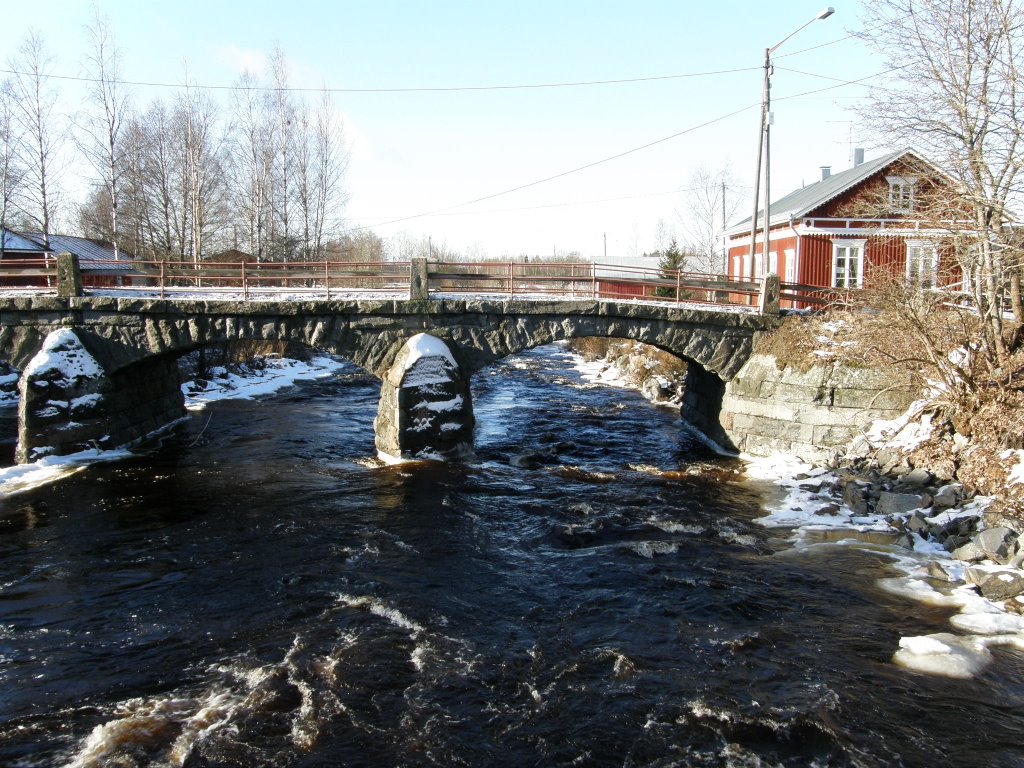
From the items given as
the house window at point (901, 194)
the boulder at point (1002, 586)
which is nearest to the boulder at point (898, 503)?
the boulder at point (1002, 586)

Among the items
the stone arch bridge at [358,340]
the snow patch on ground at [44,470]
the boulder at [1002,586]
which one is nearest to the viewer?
the boulder at [1002,586]

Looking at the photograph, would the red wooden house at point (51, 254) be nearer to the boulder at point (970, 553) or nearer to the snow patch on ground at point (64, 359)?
the snow patch on ground at point (64, 359)

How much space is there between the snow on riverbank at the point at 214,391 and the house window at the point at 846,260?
23.4 m

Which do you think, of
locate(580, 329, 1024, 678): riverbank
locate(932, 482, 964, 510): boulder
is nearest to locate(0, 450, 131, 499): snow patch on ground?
locate(580, 329, 1024, 678): riverbank

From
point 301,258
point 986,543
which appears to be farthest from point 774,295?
point 301,258

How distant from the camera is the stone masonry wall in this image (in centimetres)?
1695

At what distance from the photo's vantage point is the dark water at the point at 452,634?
719cm

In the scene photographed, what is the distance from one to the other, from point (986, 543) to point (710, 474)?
6492mm

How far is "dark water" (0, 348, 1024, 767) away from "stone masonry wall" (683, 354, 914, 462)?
2560mm

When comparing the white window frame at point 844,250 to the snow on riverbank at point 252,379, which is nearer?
the white window frame at point 844,250

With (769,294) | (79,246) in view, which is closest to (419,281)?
(769,294)

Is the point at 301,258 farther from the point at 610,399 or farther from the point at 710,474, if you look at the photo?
the point at 710,474

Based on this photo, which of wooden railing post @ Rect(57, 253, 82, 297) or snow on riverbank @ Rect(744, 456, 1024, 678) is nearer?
snow on riverbank @ Rect(744, 456, 1024, 678)

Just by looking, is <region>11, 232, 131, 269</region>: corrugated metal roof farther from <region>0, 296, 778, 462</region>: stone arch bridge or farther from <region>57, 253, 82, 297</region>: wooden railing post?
<region>0, 296, 778, 462</region>: stone arch bridge
